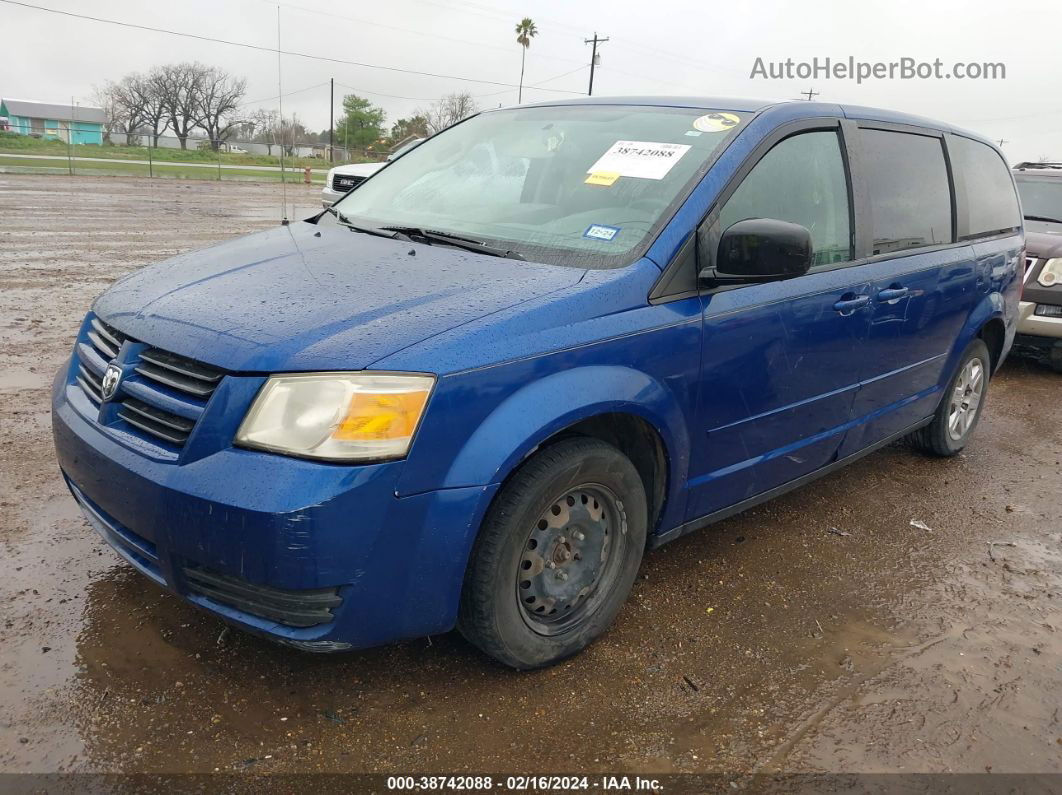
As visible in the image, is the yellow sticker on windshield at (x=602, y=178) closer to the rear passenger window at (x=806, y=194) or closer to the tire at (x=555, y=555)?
the rear passenger window at (x=806, y=194)

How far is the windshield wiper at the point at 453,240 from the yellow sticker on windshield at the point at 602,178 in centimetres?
49

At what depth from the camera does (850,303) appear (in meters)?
3.51

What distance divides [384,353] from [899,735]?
1.93 meters

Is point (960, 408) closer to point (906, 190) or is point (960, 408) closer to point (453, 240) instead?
point (906, 190)

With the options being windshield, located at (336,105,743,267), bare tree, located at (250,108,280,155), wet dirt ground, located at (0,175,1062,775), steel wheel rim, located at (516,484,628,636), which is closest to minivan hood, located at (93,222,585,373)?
windshield, located at (336,105,743,267)

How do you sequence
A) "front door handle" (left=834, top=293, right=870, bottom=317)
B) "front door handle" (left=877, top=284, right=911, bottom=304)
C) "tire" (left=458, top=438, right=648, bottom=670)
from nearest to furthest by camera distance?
"tire" (left=458, top=438, right=648, bottom=670) < "front door handle" (left=834, top=293, right=870, bottom=317) < "front door handle" (left=877, top=284, right=911, bottom=304)

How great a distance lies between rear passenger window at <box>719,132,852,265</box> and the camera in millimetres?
3154

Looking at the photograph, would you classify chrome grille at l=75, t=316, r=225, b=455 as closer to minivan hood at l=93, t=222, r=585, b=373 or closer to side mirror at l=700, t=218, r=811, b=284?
minivan hood at l=93, t=222, r=585, b=373

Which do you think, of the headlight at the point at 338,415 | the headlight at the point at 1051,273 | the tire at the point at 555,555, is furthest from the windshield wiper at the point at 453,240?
the headlight at the point at 1051,273

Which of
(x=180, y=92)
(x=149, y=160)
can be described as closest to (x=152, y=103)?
(x=180, y=92)

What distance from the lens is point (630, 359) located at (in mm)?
2652

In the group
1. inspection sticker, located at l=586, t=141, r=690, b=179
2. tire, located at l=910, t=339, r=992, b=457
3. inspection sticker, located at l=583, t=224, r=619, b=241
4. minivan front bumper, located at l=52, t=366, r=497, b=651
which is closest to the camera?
minivan front bumper, located at l=52, t=366, r=497, b=651

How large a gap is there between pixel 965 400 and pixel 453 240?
3625 millimetres

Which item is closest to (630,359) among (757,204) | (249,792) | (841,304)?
(757,204)
